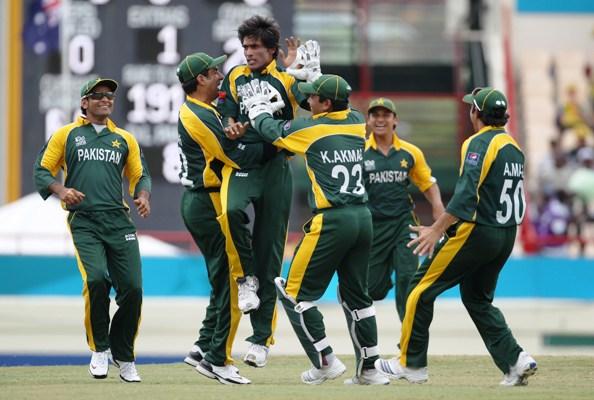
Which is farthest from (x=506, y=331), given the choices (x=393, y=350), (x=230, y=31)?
(x=230, y=31)

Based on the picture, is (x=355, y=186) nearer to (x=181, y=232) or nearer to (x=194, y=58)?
(x=194, y=58)

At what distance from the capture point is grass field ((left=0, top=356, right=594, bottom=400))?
1034 centimetres

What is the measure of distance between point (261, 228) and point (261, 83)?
1091 millimetres

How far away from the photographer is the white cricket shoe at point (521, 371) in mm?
11258

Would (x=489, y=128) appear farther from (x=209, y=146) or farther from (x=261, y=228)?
(x=209, y=146)

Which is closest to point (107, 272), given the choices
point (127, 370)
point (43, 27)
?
point (127, 370)

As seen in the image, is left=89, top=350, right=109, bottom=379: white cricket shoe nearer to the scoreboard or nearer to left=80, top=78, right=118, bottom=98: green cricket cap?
left=80, top=78, right=118, bottom=98: green cricket cap

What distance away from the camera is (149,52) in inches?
861

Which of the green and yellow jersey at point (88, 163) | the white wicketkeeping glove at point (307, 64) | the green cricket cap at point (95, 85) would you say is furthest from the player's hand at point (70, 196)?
the white wicketkeeping glove at point (307, 64)

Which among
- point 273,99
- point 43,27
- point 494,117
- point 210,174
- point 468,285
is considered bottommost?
point 468,285

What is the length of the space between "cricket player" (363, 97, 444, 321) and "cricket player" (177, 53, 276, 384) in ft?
7.78

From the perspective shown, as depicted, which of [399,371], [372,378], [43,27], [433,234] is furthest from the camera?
[43,27]

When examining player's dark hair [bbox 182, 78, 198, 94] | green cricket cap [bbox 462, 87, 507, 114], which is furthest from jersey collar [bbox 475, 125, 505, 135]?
player's dark hair [bbox 182, 78, 198, 94]

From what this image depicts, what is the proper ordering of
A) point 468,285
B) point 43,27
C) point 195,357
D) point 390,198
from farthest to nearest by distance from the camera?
1. point 43,27
2. point 390,198
3. point 195,357
4. point 468,285
